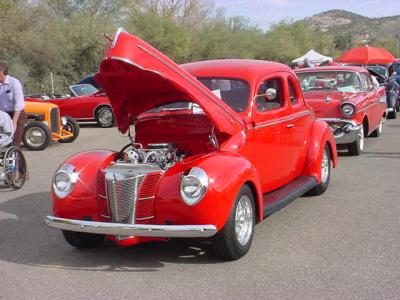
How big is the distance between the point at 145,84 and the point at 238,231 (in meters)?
1.64

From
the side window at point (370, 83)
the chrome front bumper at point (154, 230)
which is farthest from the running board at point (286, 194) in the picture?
the side window at point (370, 83)

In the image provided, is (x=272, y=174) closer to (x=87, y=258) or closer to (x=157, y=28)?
(x=87, y=258)

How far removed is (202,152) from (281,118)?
1299mm

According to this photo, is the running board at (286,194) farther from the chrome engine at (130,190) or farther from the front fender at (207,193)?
the chrome engine at (130,190)

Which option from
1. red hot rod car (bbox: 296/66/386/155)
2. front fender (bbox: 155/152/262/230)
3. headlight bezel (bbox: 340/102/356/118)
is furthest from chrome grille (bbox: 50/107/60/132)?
front fender (bbox: 155/152/262/230)

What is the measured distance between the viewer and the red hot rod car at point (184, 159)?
491 centimetres

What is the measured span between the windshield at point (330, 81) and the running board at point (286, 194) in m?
5.11

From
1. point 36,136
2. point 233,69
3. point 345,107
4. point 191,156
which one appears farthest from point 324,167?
point 36,136

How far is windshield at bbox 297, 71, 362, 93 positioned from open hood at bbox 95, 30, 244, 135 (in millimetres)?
6385

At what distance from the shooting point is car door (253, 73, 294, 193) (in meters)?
6.17

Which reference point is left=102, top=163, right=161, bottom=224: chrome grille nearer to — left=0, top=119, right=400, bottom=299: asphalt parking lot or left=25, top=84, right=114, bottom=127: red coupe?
left=0, top=119, right=400, bottom=299: asphalt parking lot

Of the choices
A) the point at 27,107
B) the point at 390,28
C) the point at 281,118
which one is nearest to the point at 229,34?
the point at 27,107

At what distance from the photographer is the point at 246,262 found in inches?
202

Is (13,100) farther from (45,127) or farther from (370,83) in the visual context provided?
(370,83)
